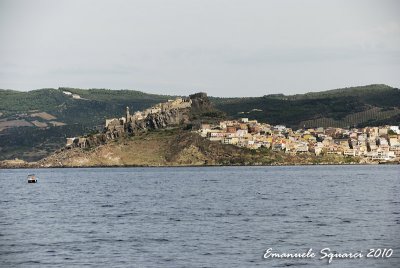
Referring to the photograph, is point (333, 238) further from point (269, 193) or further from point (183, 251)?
point (269, 193)

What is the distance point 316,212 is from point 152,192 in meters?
42.8

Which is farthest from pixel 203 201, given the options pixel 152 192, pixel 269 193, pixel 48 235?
pixel 48 235

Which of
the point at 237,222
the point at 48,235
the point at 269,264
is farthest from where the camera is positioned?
the point at 237,222

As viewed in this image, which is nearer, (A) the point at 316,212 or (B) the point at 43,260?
(B) the point at 43,260

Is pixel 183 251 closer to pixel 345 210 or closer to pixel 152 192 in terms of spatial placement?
pixel 345 210

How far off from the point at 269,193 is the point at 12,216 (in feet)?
123

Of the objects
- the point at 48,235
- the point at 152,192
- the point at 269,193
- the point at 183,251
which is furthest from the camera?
the point at 152,192

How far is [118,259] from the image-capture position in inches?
1909

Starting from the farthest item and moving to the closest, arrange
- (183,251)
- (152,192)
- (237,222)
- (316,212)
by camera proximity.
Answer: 1. (152,192)
2. (316,212)
3. (237,222)
4. (183,251)

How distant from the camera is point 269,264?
46.1m

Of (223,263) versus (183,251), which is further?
(183,251)

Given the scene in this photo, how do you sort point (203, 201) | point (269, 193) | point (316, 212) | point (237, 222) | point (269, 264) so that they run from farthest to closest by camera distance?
1. point (269, 193)
2. point (203, 201)
3. point (316, 212)
4. point (237, 222)
5. point (269, 264)

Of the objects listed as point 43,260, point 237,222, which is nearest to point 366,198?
point 237,222

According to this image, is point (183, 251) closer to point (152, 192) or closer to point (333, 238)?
point (333, 238)
